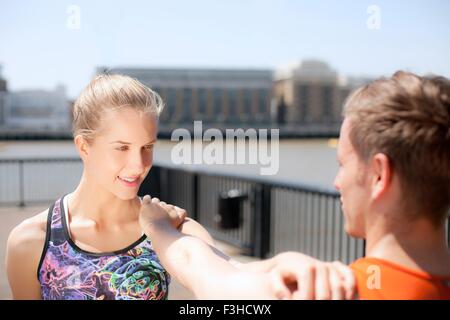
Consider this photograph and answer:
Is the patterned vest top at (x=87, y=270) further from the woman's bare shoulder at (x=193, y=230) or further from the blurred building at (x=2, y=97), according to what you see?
the blurred building at (x=2, y=97)

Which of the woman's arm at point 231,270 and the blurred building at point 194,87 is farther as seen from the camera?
the blurred building at point 194,87

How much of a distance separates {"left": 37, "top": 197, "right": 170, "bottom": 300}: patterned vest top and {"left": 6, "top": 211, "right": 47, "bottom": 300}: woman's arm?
2cm

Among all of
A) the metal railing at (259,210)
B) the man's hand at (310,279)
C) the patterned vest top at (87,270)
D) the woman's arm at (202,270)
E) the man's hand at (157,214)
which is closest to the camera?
the man's hand at (310,279)

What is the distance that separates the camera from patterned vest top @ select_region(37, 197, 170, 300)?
1287 mm

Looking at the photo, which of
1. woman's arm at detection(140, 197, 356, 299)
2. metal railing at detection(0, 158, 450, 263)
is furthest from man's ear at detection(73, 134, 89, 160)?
metal railing at detection(0, 158, 450, 263)

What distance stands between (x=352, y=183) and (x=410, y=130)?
0.46ft

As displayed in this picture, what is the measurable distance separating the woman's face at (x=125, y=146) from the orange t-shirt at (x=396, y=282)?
551 millimetres

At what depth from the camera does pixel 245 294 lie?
0.91 meters

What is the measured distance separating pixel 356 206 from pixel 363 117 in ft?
0.56

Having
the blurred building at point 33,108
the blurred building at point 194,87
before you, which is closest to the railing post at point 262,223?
the blurred building at point 194,87

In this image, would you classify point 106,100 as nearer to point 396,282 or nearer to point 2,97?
point 2,97

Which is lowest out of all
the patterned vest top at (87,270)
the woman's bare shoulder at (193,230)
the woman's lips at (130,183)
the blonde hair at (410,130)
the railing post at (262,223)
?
the railing post at (262,223)

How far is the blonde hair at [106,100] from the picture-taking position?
119 centimetres
